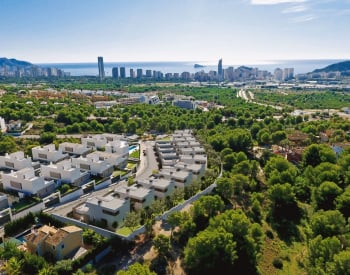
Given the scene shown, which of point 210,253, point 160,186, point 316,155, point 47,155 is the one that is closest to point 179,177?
point 160,186

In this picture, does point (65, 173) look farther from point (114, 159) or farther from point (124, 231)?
point (124, 231)

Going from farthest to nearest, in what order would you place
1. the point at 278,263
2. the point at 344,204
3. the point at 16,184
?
the point at 16,184
the point at 344,204
the point at 278,263

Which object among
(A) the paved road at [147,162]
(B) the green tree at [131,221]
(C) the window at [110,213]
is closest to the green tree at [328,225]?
(B) the green tree at [131,221]

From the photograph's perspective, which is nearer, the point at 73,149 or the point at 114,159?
the point at 114,159

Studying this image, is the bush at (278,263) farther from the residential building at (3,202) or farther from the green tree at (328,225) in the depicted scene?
the residential building at (3,202)

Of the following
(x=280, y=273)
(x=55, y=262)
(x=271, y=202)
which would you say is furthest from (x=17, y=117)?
(x=280, y=273)

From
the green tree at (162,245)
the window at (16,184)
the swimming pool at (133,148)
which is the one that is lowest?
the green tree at (162,245)
